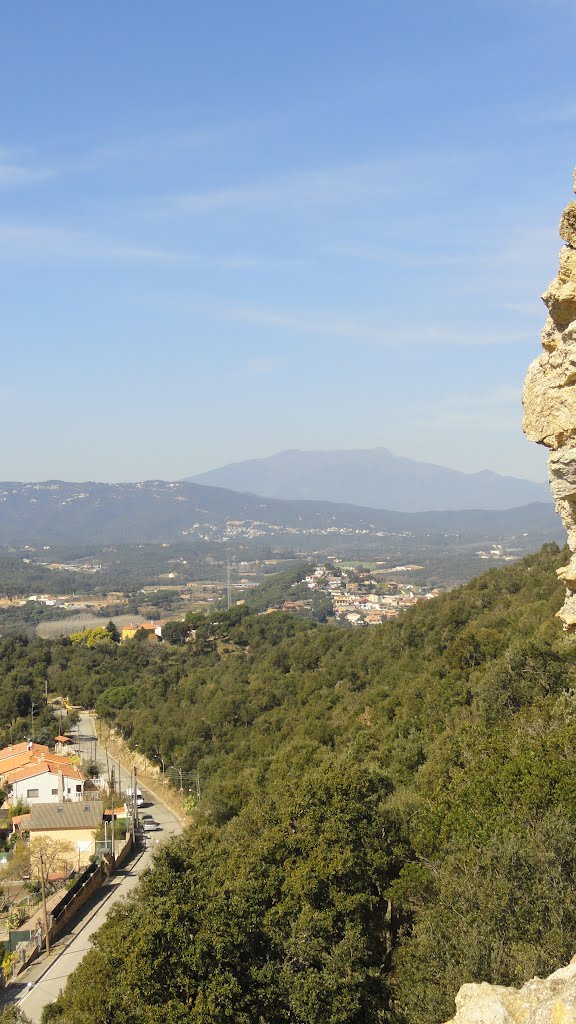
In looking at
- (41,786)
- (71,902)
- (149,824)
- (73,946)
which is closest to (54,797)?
(41,786)

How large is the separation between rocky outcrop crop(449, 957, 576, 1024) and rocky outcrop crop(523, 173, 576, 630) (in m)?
6.04

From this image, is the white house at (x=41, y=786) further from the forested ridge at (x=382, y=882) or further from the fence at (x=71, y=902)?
→ the forested ridge at (x=382, y=882)

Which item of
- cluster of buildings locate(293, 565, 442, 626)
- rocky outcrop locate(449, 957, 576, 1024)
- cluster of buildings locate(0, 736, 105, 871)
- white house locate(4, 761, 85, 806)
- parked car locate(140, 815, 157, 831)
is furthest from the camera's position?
cluster of buildings locate(293, 565, 442, 626)

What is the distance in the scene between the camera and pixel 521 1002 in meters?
5.29

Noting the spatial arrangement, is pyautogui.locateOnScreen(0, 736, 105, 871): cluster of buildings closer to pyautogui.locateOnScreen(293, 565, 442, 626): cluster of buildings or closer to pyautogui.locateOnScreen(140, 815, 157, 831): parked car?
pyautogui.locateOnScreen(140, 815, 157, 831): parked car

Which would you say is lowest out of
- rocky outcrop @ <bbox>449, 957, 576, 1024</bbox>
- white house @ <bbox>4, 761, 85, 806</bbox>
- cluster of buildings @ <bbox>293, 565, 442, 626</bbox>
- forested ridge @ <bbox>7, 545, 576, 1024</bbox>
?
cluster of buildings @ <bbox>293, 565, 442, 626</bbox>

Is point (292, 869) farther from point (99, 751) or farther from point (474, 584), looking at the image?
point (99, 751)

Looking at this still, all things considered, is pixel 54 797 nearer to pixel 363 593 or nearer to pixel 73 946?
pixel 73 946

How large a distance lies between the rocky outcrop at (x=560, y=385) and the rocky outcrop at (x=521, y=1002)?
6043 mm

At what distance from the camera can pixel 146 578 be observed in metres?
176

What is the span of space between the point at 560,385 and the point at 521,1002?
6.89 meters

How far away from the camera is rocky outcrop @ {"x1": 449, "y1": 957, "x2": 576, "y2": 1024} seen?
15.7 feet

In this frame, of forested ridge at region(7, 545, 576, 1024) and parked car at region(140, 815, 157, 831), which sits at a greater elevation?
forested ridge at region(7, 545, 576, 1024)

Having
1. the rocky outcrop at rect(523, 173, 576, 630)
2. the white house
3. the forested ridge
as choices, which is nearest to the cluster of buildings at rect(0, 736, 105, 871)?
the white house
